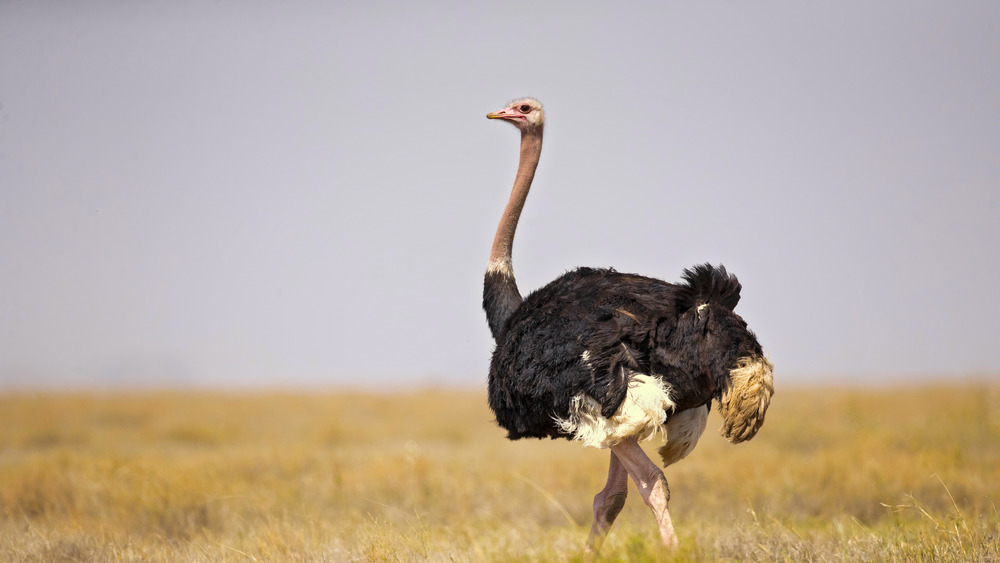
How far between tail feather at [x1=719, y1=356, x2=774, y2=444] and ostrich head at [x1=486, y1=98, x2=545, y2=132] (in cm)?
235

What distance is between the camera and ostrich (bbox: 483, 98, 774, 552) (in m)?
4.01

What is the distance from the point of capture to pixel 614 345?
4145 millimetres

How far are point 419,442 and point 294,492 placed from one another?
622 centimetres

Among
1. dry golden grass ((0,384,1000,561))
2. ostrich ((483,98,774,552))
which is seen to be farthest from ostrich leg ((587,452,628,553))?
dry golden grass ((0,384,1000,561))

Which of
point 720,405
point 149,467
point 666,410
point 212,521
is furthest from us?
point 149,467

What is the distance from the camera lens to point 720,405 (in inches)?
157

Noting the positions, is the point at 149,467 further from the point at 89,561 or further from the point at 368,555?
the point at 368,555

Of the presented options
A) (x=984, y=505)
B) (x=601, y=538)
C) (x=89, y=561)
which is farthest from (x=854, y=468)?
(x=89, y=561)

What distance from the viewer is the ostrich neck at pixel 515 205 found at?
5191 millimetres

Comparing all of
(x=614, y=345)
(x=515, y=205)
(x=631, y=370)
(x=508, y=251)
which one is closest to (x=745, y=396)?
(x=631, y=370)

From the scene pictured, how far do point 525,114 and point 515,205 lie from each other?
26.6 inches

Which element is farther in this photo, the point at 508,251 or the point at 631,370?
the point at 508,251

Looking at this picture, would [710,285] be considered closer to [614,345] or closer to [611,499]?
[614,345]

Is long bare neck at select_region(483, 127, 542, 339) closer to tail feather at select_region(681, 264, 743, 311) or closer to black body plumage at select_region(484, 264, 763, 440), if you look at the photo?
black body plumage at select_region(484, 264, 763, 440)
